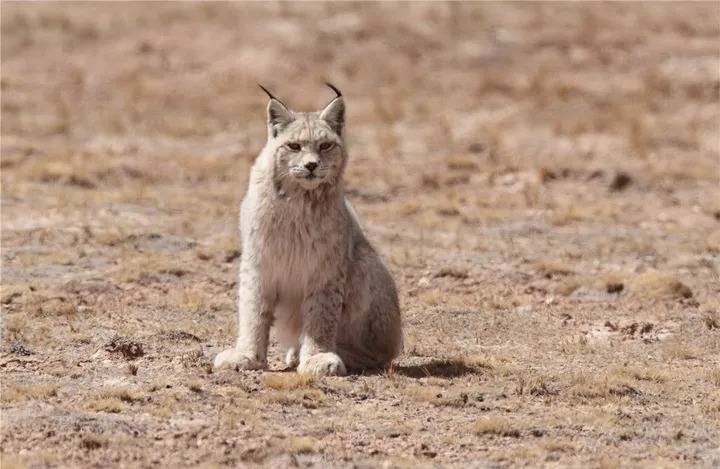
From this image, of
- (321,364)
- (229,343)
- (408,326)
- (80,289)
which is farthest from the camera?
(80,289)

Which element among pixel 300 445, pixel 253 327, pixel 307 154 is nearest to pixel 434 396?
pixel 253 327

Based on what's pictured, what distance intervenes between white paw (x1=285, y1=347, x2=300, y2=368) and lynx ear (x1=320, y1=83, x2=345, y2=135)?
6.37ft

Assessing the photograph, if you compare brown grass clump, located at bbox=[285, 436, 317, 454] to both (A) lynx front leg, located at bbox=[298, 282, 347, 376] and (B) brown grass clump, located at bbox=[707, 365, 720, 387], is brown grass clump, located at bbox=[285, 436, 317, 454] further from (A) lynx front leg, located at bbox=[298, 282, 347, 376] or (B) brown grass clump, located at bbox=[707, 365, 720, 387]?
(B) brown grass clump, located at bbox=[707, 365, 720, 387]

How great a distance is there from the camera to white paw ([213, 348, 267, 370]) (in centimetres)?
1174

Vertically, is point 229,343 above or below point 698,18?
below

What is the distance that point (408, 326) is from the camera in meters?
14.7

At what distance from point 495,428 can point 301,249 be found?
A: 2524mm

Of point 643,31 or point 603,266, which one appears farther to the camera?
A: point 643,31

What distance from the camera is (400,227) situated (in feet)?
67.9

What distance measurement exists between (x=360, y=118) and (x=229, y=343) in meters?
15.8

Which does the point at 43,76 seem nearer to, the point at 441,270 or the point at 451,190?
the point at 451,190

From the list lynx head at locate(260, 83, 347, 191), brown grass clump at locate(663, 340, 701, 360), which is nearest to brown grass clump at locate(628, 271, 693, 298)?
brown grass clump at locate(663, 340, 701, 360)

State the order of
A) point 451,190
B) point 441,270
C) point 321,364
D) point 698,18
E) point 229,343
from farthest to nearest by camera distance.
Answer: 1. point 698,18
2. point 451,190
3. point 441,270
4. point 229,343
5. point 321,364

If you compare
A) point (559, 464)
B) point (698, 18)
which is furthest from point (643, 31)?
point (559, 464)
